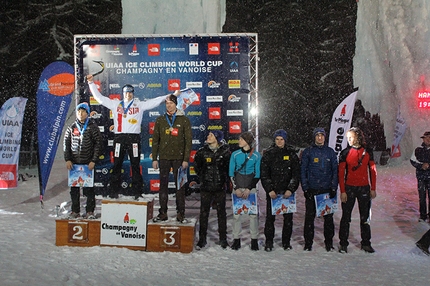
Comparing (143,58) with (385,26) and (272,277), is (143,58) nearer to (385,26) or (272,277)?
(272,277)

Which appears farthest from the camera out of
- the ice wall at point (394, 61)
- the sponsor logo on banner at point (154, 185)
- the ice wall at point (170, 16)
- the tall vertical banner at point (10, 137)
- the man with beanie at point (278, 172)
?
the ice wall at point (394, 61)

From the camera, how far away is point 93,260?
5434mm

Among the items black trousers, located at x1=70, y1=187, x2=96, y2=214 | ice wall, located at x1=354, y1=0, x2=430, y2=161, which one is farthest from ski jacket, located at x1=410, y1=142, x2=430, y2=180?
ice wall, located at x1=354, y1=0, x2=430, y2=161

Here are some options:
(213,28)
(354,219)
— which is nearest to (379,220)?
(354,219)

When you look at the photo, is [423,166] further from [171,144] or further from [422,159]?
[171,144]

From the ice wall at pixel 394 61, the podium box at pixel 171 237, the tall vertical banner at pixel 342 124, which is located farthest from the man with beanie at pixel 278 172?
the ice wall at pixel 394 61

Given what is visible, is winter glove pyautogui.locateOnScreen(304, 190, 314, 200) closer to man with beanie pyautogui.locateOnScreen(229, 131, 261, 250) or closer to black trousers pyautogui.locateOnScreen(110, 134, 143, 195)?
man with beanie pyautogui.locateOnScreen(229, 131, 261, 250)

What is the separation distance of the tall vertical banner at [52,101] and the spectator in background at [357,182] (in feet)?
16.7

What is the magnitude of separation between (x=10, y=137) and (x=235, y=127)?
4868 mm

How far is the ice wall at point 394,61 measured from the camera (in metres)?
19.1

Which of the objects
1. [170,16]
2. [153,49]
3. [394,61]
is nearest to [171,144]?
[153,49]

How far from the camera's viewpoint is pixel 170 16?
12188mm

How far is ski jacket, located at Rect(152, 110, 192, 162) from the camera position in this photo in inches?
254

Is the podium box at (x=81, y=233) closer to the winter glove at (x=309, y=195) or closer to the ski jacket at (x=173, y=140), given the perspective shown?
the ski jacket at (x=173, y=140)
